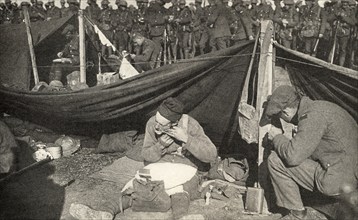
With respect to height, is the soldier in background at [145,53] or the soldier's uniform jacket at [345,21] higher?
the soldier's uniform jacket at [345,21]

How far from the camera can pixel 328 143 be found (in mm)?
3260

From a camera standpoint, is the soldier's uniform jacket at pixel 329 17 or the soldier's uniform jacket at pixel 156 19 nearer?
the soldier's uniform jacket at pixel 329 17

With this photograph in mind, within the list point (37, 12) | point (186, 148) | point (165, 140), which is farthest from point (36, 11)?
point (186, 148)

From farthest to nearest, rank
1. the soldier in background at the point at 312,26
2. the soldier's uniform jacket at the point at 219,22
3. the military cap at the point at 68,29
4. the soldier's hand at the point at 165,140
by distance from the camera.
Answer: the soldier's uniform jacket at the point at 219,22
the soldier in background at the point at 312,26
the military cap at the point at 68,29
the soldier's hand at the point at 165,140

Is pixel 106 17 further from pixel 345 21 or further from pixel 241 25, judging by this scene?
pixel 345 21

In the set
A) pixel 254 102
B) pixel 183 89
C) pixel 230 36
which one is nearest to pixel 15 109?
pixel 183 89

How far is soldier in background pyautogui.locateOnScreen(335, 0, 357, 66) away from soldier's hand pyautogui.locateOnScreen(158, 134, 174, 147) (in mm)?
7167

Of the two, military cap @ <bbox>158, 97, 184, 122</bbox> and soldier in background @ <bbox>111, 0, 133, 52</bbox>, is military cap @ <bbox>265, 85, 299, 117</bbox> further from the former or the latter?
soldier in background @ <bbox>111, 0, 133, 52</bbox>

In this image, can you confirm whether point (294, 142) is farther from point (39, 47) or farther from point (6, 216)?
point (39, 47)

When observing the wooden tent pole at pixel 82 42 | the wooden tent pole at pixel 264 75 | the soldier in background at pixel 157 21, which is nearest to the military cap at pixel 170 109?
the wooden tent pole at pixel 264 75

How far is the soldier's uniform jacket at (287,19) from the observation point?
10.1 meters

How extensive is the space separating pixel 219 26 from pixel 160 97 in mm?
6094

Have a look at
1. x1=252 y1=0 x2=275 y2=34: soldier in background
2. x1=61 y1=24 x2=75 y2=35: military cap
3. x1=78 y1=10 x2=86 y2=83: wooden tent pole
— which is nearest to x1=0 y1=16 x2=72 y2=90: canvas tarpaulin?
x1=61 y1=24 x2=75 y2=35: military cap

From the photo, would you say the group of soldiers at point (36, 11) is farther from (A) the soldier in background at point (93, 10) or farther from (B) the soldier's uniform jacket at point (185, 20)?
(B) the soldier's uniform jacket at point (185, 20)
